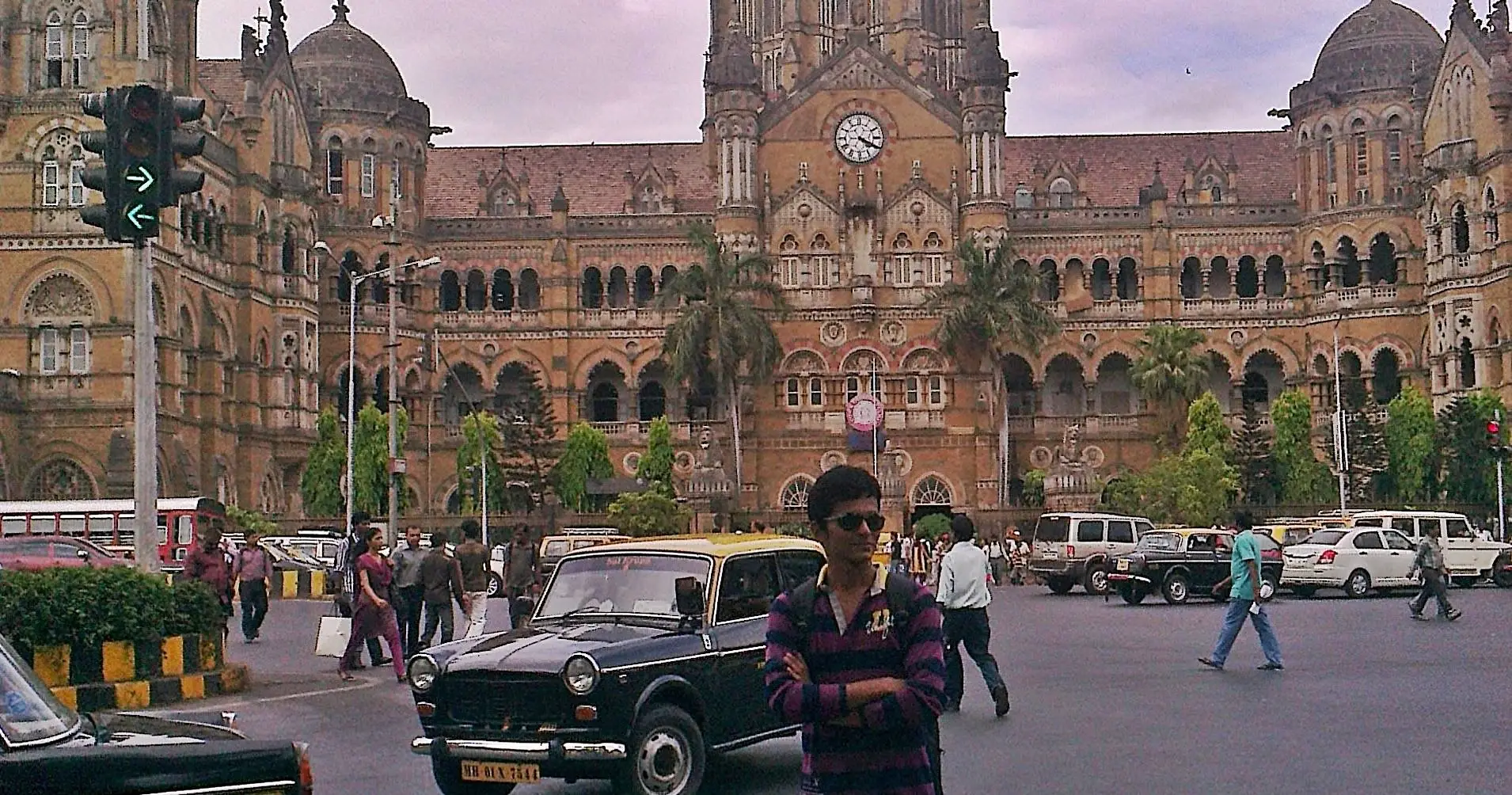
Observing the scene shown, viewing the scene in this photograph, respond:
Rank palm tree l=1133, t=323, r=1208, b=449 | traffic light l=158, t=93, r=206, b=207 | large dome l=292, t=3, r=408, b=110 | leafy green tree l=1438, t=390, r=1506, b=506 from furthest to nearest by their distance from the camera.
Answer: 1. large dome l=292, t=3, r=408, b=110
2. palm tree l=1133, t=323, r=1208, b=449
3. leafy green tree l=1438, t=390, r=1506, b=506
4. traffic light l=158, t=93, r=206, b=207

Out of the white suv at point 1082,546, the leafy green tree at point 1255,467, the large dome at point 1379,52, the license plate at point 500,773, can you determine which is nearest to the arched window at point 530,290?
the leafy green tree at point 1255,467

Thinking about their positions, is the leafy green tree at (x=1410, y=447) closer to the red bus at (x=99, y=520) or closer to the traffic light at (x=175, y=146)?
the red bus at (x=99, y=520)

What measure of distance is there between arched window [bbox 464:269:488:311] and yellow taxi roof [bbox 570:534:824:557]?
56.9 m

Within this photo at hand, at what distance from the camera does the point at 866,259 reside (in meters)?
66.6

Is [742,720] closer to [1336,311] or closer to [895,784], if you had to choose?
[895,784]

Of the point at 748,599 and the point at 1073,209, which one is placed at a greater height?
the point at 1073,209

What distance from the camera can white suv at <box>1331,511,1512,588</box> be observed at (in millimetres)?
39812

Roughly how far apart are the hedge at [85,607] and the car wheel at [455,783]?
670 centimetres

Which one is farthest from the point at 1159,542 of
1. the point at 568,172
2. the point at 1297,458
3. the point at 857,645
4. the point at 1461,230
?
the point at 568,172

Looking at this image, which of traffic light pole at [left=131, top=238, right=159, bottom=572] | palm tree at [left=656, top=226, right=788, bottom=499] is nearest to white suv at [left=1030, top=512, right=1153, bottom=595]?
palm tree at [left=656, top=226, right=788, bottom=499]

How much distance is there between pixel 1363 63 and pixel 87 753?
213 ft

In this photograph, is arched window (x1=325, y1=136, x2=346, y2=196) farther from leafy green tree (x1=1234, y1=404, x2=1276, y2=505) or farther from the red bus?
leafy green tree (x1=1234, y1=404, x2=1276, y2=505)

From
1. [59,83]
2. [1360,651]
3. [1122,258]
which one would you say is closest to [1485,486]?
[1122,258]

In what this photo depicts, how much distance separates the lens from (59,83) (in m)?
49.7
